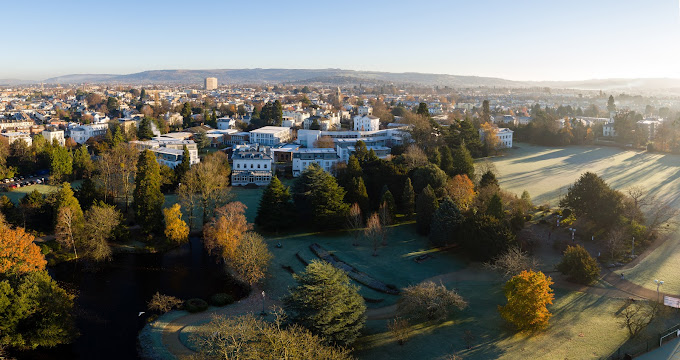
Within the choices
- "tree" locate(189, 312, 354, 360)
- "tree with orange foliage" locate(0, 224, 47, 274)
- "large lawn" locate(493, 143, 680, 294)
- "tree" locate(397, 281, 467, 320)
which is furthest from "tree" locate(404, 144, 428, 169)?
"tree with orange foliage" locate(0, 224, 47, 274)

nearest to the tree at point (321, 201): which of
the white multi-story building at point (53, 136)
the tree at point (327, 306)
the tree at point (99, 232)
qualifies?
the tree at point (99, 232)

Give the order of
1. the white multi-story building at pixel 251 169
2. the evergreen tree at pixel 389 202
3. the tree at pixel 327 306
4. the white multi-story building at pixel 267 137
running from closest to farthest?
1. the tree at pixel 327 306
2. the evergreen tree at pixel 389 202
3. the white multi-story building at pixel 251 169
4. the white multi-story building at pixel 267 137

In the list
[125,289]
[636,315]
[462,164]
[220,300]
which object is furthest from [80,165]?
[636,315]

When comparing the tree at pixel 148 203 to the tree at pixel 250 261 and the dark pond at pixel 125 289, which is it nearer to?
the dark pond at pixel 125 289

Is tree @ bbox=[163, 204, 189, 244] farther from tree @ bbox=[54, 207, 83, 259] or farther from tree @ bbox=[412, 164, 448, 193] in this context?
tree @ bbox=[412, 164, 448, 193]

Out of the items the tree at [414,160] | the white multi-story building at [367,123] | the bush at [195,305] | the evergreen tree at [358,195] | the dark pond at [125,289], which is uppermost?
the white multi-story building at [367,123]

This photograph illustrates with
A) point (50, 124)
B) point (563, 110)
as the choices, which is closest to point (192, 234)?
point (50, 124)

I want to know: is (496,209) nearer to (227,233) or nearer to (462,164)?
(462,164)
